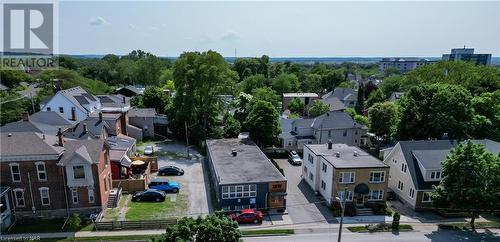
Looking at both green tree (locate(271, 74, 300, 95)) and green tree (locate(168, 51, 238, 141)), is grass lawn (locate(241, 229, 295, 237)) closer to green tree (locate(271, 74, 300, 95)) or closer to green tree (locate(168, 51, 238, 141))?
green tree (locate(168, 51, 238, 141))

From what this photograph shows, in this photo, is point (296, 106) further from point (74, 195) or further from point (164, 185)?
point (74, 195)

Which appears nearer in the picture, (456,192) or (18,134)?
(456,192)

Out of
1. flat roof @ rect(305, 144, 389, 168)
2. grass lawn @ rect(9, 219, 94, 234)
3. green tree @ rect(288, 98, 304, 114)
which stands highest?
green tree @ rect(288, 98, 304, 114)

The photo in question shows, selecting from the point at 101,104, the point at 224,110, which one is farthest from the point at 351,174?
the point at 101,104

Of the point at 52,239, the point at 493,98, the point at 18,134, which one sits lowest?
the point at 52,239

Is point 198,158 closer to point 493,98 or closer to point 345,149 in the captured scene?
point 345,149

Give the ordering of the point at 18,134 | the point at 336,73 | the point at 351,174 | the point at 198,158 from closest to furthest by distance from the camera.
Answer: the point at 18,134 < the point at 351,174 < the point at 198,158 < the point at 336,73

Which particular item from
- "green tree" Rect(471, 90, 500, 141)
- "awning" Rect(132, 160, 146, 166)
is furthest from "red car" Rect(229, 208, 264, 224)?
"green tree" Rect(471, 90, 500, 141)

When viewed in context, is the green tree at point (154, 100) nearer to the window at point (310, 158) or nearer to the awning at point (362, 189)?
the window at point (310, 158)
